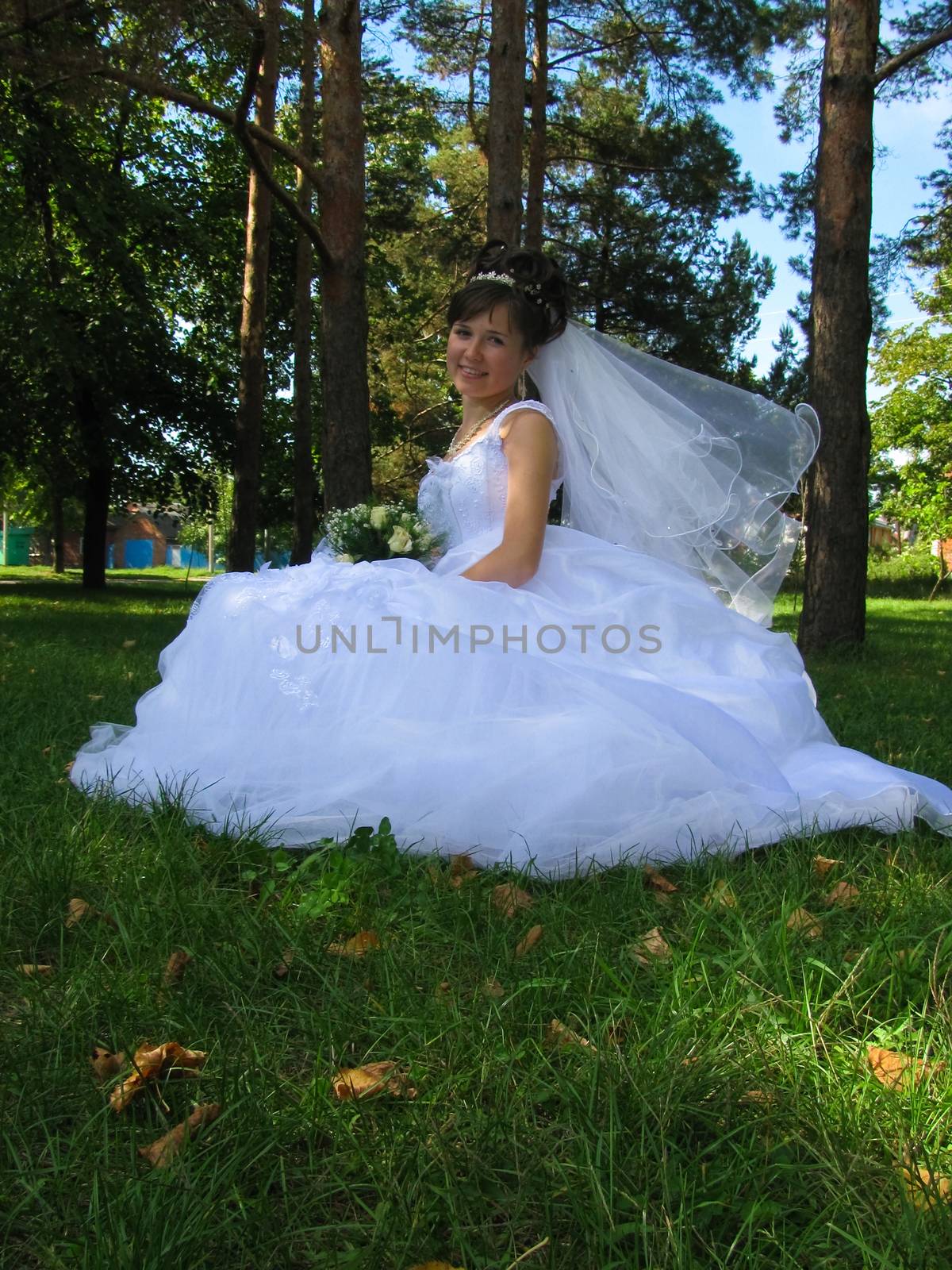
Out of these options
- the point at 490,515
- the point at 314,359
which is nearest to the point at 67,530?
the point at 314,359

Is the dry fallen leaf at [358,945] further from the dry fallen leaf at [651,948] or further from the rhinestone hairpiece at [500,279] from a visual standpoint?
the rhinestone hairpiece at [500,279]

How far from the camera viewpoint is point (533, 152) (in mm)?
15805

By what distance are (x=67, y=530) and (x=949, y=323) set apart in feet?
193

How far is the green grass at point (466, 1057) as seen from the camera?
149 cm

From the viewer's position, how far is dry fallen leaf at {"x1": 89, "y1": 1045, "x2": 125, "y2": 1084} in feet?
6.19

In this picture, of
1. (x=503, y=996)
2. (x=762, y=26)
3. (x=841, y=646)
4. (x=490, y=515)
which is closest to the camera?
(x=503, y=996)

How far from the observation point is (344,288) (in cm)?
923

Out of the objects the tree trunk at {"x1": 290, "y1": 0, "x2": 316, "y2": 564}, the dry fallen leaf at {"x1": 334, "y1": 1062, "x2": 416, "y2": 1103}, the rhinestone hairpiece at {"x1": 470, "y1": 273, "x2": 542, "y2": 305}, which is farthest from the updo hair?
the tree trunk at {"x1": 290, "y1": 0, "x2": 316, "y2": 564}

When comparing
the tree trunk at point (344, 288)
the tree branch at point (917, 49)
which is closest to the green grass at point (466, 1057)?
the tree trunk at point (344, 288)

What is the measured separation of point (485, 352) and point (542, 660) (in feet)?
4.72

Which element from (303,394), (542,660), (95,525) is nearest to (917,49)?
(542,660)

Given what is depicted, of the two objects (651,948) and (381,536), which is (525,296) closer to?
(381,536)

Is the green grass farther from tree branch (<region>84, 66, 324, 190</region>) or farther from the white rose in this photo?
tree branch (<region>84, 66, 324, 190</region>)

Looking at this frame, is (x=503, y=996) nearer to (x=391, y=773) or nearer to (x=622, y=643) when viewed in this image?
→ (x=391, y=773)
